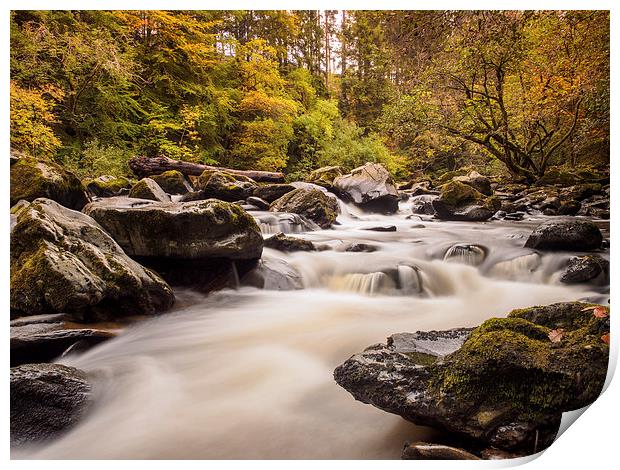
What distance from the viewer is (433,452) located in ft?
4.26

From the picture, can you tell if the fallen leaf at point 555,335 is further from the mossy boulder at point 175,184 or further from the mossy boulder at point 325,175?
the mossy boulder at point 175,184

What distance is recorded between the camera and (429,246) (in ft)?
11.9

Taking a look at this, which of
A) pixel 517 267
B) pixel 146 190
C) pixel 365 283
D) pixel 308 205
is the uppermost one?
pixel 146 190

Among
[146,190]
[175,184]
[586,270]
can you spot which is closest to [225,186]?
[175,184]

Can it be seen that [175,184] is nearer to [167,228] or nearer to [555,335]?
[167,228]

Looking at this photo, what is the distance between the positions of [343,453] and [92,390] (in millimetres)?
1246

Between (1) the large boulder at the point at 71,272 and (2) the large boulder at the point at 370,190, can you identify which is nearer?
(1) the large boulder at the point at 71,272

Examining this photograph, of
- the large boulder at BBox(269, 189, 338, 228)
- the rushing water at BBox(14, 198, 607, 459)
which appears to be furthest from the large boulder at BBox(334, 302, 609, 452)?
the large boulder at BBox(269, 189, 338, 228)

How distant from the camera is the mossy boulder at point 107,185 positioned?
321 cm

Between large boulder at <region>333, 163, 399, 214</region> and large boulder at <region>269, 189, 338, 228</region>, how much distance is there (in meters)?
0.62

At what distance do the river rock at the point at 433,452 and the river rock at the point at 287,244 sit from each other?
2.56m

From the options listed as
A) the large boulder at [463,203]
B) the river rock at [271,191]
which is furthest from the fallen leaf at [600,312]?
the river rock at [271,191]
